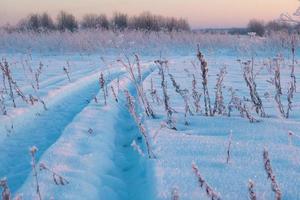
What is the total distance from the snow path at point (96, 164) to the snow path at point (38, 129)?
209 mm

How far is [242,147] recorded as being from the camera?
3.09 metres

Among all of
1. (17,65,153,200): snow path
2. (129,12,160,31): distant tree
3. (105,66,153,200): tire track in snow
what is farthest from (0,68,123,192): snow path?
(129,12,160,31): distant tree

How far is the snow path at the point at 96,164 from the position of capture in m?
2.64

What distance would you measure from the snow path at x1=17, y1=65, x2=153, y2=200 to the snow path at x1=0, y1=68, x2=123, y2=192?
0.21m

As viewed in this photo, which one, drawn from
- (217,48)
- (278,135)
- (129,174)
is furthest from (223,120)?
(217,48)

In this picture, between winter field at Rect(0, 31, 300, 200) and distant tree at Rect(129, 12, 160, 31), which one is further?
distant tree at Rect(129, 12, 160, 31)

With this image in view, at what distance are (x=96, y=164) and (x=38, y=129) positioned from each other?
1.61 meters

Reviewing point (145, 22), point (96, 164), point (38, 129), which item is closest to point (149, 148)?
point (96, 164)

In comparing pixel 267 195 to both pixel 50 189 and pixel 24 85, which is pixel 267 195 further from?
pixel 24 85

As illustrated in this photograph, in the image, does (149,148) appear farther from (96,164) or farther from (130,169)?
(96,164)

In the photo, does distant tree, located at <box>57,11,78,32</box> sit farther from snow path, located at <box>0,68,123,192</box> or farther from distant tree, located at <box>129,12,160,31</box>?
snow path, located at <box>0,68,123,192</box>

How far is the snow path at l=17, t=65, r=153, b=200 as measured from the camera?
104 inches

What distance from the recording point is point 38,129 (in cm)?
455

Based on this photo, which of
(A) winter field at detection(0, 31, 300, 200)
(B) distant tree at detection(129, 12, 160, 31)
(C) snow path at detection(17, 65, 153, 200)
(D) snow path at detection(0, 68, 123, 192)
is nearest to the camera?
(A) winter field at detection(0, 31, 300, 200)
